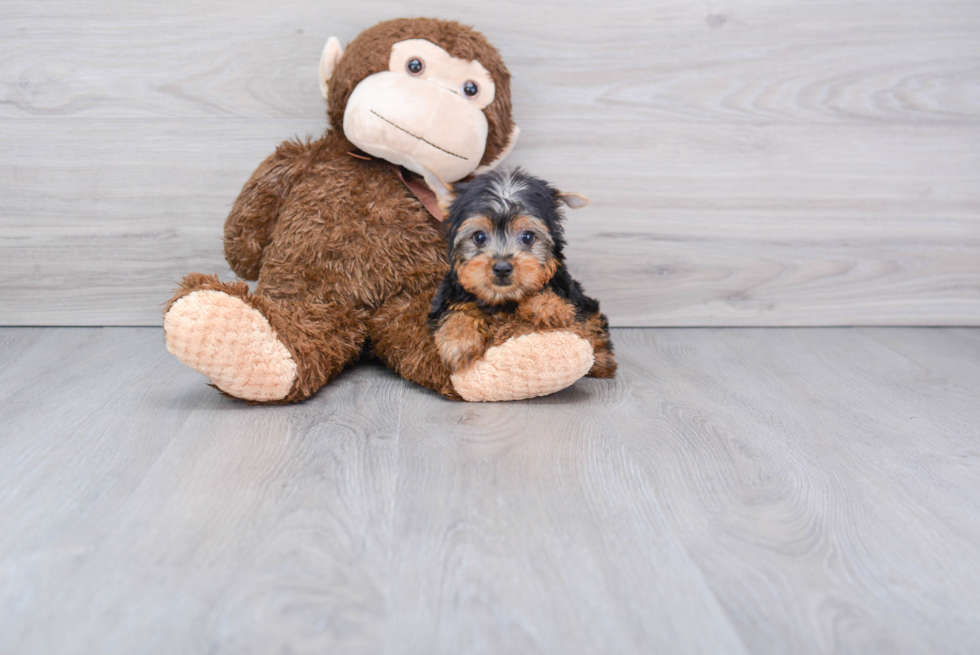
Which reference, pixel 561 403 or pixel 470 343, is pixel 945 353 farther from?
pixel 470 343

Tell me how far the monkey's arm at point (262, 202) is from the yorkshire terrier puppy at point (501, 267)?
337 millimetres

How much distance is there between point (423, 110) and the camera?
50.8 inches

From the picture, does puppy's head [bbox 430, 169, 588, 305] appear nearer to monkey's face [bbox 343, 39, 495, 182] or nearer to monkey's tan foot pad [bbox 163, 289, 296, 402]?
monkey's face [bbox 343, 39, 495, 182]

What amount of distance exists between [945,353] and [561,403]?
0.91 metres

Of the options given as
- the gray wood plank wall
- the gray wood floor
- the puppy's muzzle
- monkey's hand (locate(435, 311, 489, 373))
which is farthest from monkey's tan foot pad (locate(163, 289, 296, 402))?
the gray wood plank wall

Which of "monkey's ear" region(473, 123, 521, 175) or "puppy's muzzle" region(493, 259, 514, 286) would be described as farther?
"monkey's ear" region(473, 123, 521, 175)

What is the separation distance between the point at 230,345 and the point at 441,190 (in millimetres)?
428

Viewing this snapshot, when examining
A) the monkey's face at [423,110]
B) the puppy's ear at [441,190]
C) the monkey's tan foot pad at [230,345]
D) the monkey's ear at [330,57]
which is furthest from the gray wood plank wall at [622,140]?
the monkey's tan foot pad at [230,345]

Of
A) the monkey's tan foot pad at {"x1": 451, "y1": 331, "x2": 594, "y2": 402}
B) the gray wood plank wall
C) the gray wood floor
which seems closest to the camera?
the gray wood floor

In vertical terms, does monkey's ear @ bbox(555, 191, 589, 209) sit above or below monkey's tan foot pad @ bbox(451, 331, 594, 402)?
above

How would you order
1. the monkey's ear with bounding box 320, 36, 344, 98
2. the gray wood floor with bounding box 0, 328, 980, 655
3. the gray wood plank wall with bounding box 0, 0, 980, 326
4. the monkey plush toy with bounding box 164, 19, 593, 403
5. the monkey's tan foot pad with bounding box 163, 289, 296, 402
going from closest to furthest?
1. the gray wood floor with bounding box 0, 328, 980, 655
2. the monkey's tan foot pad with bounding box 163, 289, 296, 402
3. the monkey plush toy with bounding box 164, 19, 593, 403
4. the monkey's ear with bounding box 320, 36, 344, 98
5. the gray wood plank wall with bounding box 0, 0, 980, 326

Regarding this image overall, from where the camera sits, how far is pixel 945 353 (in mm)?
1585

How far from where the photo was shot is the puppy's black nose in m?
1.12

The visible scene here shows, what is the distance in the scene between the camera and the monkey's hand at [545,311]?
45.5 inches
